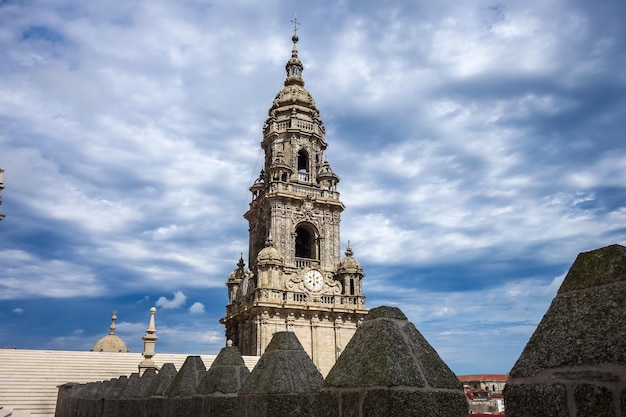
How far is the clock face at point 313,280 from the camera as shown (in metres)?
37.5

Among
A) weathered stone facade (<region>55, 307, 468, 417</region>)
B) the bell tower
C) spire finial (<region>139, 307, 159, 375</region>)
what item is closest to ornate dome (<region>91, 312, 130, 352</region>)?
the bell tower

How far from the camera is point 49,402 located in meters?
22.5

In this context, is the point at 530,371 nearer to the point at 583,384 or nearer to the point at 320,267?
the point at 583,384

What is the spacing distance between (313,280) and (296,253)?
473 centimetres

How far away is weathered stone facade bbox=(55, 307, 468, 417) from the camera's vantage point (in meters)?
3.14

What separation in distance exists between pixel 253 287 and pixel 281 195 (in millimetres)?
7341

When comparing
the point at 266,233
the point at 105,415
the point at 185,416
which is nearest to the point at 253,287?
the point at 266,233

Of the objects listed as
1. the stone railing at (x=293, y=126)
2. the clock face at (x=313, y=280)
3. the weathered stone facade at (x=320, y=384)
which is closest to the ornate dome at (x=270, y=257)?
the clock face at (x=313, y=280)

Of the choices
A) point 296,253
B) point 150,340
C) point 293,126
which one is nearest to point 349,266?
point 296,253

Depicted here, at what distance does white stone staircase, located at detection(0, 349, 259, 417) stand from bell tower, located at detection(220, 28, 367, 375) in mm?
7682

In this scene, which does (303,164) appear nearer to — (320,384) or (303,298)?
(303,298)

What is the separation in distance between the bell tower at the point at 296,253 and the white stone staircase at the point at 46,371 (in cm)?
768

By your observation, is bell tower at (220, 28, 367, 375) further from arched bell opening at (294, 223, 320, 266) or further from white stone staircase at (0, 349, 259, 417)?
white stone staircase at (0, 349, 259, 417)

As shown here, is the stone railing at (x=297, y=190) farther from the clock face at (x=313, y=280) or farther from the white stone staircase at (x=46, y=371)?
the white stone staircase at (x=46, y=371)
